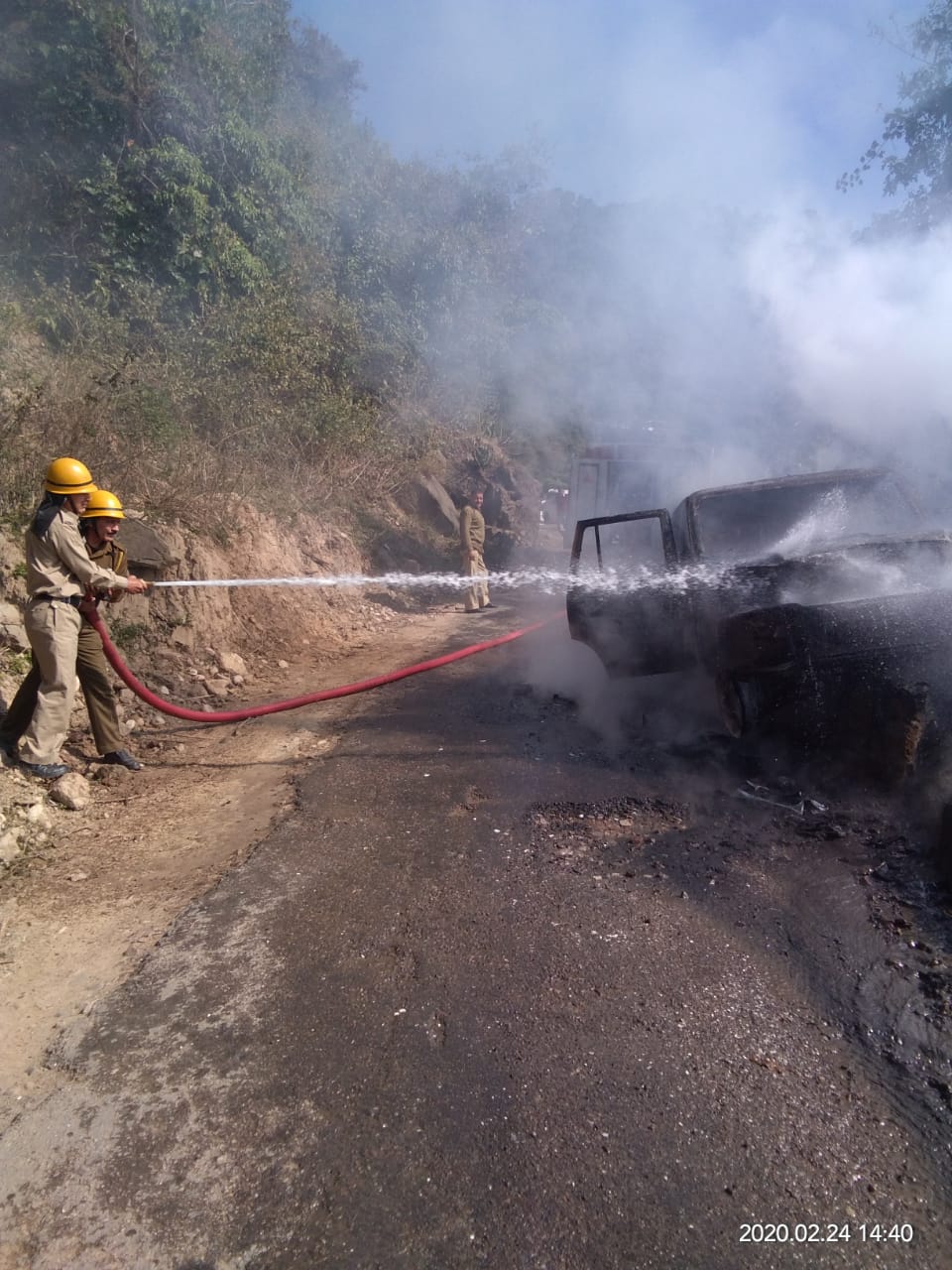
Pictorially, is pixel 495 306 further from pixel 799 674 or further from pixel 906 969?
pixel 906 969

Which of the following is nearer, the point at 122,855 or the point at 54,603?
the point at 122,855

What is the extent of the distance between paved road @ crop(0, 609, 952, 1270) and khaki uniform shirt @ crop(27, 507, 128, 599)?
6.44 feet

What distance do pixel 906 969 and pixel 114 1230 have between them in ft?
8.20

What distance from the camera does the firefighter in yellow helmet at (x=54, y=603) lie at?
449 cm

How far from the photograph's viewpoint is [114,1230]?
1.90 meters

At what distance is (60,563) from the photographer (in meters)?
4.59

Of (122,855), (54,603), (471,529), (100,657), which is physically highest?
(471,529)

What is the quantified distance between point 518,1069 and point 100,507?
4044mm

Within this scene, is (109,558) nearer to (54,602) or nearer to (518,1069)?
(54,602)

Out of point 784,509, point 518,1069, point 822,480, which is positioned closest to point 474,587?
point 784,509

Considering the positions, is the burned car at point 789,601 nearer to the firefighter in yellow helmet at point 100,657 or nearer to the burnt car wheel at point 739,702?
the burnt car wheel at point 739,702

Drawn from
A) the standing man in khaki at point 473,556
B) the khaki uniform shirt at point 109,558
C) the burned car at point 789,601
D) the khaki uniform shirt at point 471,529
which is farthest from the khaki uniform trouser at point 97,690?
the khaki uniform shirt at point 471,529

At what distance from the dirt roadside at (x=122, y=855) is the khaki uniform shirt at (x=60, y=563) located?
41.2 inches

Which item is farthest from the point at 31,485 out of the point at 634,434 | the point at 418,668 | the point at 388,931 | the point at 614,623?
the point at 634,434
